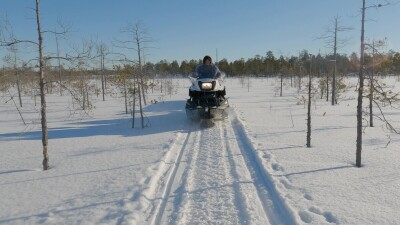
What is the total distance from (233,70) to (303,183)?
91.1 meters

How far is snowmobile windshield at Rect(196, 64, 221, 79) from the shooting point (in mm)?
15667

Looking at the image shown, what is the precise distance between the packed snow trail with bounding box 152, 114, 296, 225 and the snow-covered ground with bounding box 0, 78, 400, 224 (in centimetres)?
2

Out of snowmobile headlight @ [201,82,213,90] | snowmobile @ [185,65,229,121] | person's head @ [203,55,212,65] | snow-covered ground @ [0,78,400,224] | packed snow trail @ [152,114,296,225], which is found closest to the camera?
packed snow trail @ [152,114,296,225]

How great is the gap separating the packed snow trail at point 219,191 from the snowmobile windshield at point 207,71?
6.47 m

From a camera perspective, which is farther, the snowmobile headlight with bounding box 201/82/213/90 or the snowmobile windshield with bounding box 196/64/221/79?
the snowmobile windshield with bounding box 196/64/221/79

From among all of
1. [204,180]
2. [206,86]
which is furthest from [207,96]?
[204,180]

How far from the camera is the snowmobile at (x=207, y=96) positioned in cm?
1412

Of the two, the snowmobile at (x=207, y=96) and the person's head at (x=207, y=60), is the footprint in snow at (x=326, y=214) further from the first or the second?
the person's head at (x=207, y=60)

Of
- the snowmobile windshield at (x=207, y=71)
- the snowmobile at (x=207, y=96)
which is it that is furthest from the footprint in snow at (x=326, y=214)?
the snowmobile windshield at (x=207, y=71)

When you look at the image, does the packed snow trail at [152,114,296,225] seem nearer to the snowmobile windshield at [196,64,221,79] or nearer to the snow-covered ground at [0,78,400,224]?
the snow-covered ground at [0,78,400,224]

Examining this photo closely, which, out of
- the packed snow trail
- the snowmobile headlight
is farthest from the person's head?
the packed snow trail

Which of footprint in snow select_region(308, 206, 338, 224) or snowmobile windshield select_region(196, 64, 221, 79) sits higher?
snowmobile windshield select_region(196, 64, 221, 79)

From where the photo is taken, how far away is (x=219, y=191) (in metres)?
6.04

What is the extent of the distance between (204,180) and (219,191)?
73 centimetres
